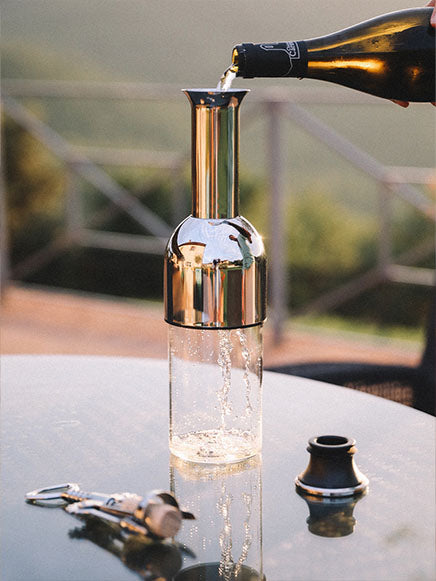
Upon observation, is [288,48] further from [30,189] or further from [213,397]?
[30,189]

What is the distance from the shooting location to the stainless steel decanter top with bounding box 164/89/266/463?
31.3 inches

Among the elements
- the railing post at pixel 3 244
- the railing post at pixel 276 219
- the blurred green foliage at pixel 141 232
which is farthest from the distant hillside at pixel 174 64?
the railing post at pixel 276 219

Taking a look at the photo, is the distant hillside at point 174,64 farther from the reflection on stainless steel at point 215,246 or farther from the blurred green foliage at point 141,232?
the reflection on stainless steel at point 215,246

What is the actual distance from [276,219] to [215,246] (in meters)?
2.67

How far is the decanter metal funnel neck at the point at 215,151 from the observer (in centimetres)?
78

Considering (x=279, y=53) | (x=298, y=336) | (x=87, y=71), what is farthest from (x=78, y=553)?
(x=87, y=71)

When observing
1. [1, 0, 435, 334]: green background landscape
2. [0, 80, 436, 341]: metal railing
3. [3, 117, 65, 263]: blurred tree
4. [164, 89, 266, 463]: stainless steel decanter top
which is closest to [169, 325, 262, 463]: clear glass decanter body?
[164, 89, 266, 463]: stainless steel decanter top

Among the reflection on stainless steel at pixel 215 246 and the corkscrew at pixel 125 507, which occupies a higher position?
the reflection on stainless steel at pixel 215 246

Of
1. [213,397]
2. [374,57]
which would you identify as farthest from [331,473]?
[374,57]

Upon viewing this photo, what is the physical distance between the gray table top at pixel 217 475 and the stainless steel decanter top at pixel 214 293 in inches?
1.4

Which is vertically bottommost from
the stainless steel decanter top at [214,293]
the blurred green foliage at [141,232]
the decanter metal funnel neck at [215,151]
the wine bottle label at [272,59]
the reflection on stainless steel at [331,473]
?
the blurred green foliage at [141,232]

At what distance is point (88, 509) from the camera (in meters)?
0.75

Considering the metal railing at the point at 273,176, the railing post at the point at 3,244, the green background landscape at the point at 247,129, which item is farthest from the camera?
the green background landscape at the point at 247,129

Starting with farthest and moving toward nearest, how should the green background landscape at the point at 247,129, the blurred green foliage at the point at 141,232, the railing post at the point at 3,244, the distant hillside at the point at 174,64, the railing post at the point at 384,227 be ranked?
1. the distant hillside at the point at 174,64
2. the green background landscape at the point at 247,129
3. the blurred green foliage at the point at 141,232
4. the railing post at the point at 3,244
5. the railing post at the point at 384,227
